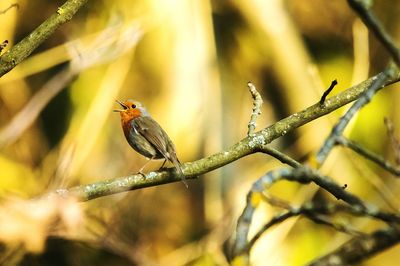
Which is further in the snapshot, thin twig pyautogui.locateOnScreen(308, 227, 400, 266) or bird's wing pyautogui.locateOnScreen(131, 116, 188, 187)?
bird's wing pyautogui.locateOnScreen(131, 116, 188, 187)

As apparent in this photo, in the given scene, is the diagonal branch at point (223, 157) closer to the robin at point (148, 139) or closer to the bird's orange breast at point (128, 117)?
the robin at point (148, 139)

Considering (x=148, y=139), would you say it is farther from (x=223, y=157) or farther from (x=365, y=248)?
(x=365, y=248)

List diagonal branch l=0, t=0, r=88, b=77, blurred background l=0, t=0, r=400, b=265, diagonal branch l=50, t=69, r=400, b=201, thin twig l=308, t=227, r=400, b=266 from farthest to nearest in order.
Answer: blurred background l=0, t=0, r=400, b=265
diagonal branch l=50, t=69, r=400, b=201
diagonal branch l=0, t=0, r=88, b=77
thin twig l=308, t=227, r=400, b=266

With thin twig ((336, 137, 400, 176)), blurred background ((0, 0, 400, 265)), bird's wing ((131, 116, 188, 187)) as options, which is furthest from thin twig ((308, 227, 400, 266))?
blurred background ((0, 0, 400, 265))

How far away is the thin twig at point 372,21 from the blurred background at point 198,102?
417cm

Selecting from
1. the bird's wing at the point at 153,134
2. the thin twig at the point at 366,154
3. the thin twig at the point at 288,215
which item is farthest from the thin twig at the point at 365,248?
the bird's wing at the point at 153,134

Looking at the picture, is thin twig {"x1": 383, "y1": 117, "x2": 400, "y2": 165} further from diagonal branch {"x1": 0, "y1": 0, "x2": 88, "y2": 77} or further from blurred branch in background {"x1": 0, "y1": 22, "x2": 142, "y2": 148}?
blurred branch in background {"x1": 0, "y1": 22, "x2": 142, "y2": 148}

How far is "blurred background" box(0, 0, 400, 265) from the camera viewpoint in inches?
257

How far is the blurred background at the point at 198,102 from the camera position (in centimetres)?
652

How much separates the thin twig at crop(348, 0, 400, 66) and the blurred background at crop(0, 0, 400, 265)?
4.17 metres

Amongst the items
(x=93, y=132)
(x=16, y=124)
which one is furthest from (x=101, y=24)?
(x=16, y=124)

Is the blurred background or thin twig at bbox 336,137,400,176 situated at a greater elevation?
the blurred background

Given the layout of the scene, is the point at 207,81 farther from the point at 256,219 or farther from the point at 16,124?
the point at 16,124

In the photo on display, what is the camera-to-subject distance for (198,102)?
730 cm
